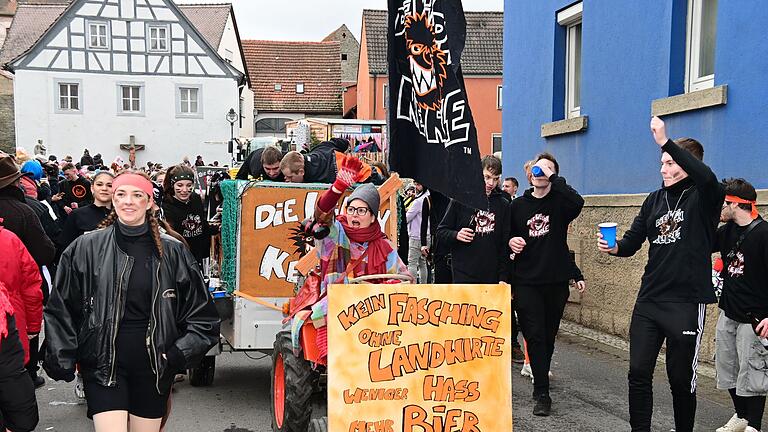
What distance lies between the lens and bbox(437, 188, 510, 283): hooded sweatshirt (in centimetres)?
646

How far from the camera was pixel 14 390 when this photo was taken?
3904mm

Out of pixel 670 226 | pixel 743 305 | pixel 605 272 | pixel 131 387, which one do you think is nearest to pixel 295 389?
pixel 131 387

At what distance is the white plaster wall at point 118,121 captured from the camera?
37.0 meters

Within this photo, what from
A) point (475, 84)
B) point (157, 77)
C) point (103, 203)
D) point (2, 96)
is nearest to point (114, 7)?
point (157, 77)

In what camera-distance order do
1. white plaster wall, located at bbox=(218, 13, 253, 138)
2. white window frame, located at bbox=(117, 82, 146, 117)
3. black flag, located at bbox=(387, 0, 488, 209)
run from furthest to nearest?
white plaster wall, located at bbox=(218, 13, 253, 138), white window frame, located at bbox=(117, 82, 146, 117), black flag, located at bbox=(387, 0, 488, 209)

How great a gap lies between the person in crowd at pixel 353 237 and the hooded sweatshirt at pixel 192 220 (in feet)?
10.0

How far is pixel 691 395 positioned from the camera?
15.8 feet

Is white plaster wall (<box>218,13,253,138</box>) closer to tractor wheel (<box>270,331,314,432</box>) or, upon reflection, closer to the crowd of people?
the crowd of people

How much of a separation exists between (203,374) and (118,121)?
109ft

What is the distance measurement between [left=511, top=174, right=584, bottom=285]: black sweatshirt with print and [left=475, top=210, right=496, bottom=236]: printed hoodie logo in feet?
0.77

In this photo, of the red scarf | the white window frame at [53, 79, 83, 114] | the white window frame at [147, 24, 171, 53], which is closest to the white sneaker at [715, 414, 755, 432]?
the red scarf

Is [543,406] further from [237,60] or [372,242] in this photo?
[237,60]

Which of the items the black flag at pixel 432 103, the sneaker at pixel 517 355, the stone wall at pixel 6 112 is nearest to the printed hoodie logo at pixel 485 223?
the black flag at pixel 432 103

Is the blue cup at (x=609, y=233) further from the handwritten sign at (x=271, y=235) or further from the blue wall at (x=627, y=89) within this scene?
the blue wall at (x=627, y=89)
